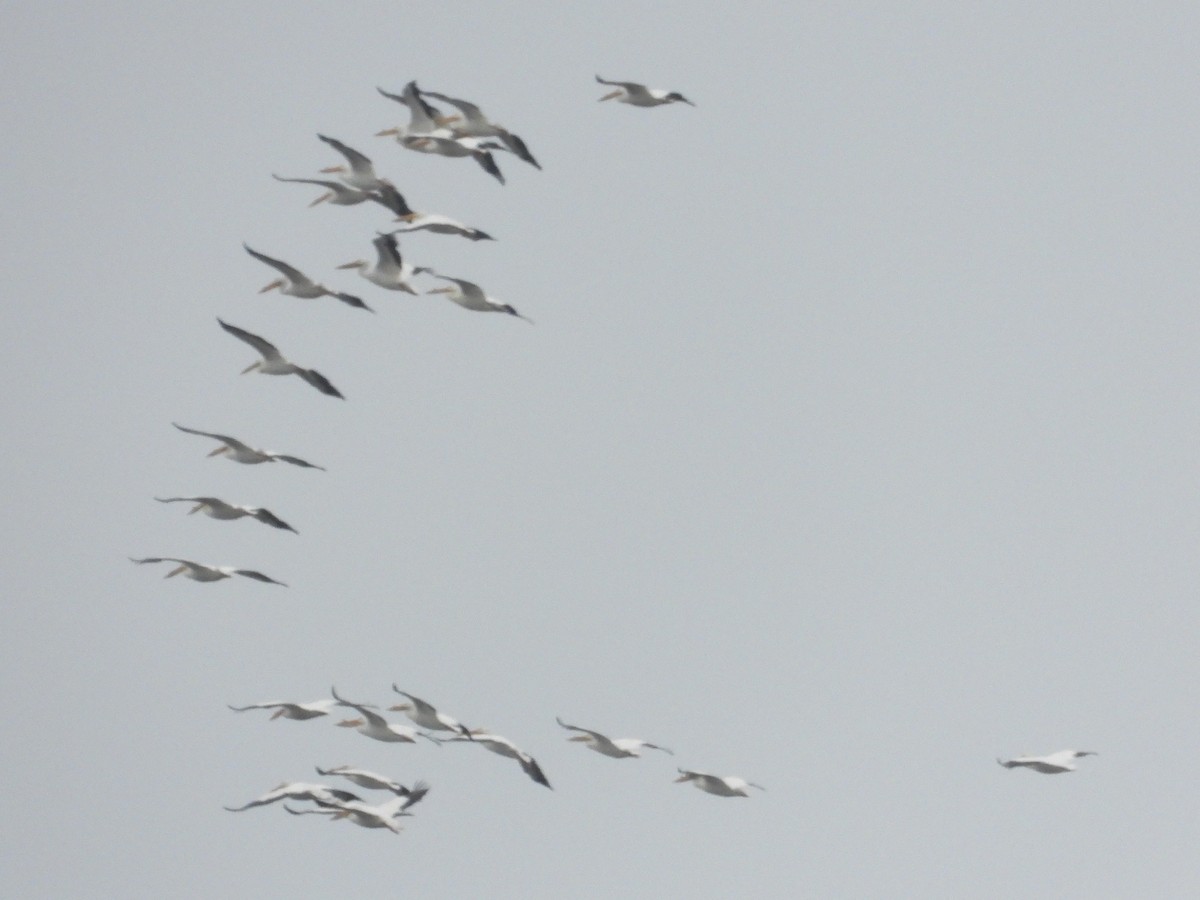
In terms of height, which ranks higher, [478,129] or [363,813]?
[478,129]

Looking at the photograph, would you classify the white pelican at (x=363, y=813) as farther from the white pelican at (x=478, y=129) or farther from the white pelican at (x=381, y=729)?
the white pelican at (x=478, y=129)

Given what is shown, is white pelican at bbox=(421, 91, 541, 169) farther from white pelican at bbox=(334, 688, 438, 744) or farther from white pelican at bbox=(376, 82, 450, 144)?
white pelican at bbox=(334, 688, 438, 744)

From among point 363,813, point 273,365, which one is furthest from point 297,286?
point 363,813

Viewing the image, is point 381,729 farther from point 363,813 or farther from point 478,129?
point 478,129

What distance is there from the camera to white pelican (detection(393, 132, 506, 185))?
2167 inches

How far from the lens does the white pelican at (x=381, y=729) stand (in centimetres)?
5809

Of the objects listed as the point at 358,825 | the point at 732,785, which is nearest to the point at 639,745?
the point at 732,785

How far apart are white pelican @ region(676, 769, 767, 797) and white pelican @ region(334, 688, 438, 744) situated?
16.9 ft

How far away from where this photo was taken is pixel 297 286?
56.3 m

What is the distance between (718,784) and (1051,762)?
6273 millimetres

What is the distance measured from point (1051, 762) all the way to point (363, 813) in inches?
489

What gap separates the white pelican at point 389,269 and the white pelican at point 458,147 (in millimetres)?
1671

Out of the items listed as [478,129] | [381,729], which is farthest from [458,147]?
[381,729]

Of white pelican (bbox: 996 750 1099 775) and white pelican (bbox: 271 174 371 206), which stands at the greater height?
white pelican (bbox: 271 174 371 206)
